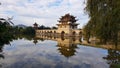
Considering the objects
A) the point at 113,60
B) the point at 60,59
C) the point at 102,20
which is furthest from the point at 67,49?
the point at 113,60

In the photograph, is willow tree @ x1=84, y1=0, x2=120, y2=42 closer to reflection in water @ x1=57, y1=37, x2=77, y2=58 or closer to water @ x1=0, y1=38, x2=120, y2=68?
water @ x1=0, y1=38, x2=120, y2=68

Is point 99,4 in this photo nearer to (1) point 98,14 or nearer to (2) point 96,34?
(1) point 98,14

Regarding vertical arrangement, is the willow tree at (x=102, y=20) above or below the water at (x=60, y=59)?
above

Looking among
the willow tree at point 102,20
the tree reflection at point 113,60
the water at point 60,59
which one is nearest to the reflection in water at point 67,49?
the water at point 60,59

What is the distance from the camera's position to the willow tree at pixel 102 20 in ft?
57.7

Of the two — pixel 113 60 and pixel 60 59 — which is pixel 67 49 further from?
pixel 113 60

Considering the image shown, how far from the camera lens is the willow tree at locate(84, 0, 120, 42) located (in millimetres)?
17578

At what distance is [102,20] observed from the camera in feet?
60.4

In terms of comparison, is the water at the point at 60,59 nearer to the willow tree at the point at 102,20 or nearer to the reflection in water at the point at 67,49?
the reflection in water at the point at 67,49

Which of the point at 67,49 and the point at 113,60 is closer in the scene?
the point at 113,60

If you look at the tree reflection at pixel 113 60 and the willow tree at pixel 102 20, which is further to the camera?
the willow tree at pixel 102 20

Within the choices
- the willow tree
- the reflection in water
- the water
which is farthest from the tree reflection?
the reflection in water

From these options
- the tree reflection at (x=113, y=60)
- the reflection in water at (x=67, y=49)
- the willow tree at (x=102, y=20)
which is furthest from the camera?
the reflection in water at (x=67, y=49)

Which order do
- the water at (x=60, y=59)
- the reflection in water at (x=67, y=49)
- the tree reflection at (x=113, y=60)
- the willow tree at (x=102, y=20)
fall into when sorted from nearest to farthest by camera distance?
the tree reflection at (x=113, y=60)
the water at (x=60, y=59)
the willow tree at (x=102, y=20)
the reflection in water at (x=67, y=49)
